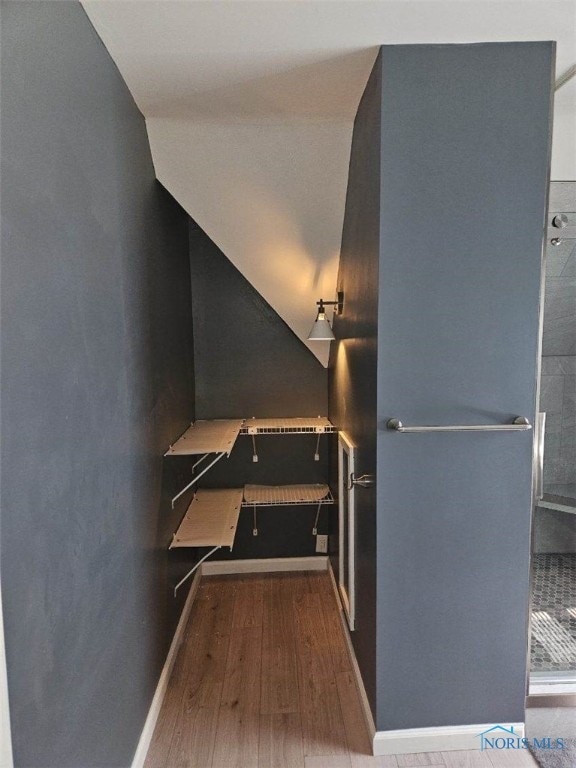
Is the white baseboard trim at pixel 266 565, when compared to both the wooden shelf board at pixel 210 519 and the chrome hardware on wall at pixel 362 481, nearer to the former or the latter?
the wooden shelf board at pixel 210 519

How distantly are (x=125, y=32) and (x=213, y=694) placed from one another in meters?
2.27

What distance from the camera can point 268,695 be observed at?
1.75 meters

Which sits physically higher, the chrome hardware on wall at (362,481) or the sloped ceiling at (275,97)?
the sloped ceiling at (275,97)

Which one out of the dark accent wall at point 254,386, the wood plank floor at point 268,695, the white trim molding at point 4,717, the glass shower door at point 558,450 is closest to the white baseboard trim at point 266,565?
the dark accent wall at point 254,386

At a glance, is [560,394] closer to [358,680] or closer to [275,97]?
[358,680]

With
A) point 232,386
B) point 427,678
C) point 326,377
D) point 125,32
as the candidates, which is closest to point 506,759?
point 427,678

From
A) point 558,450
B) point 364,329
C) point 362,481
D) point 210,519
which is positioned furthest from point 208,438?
point 558,450

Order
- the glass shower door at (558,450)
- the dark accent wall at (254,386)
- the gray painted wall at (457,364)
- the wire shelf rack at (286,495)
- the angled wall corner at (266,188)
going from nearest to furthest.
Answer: the gray painted wall at (457,364)
the angled wall corner at (266,188)
the glass shower door at (558,450)
the wire shelf rack at (286,495)
the dark accent wall at (254,386)

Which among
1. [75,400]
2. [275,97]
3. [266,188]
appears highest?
[275,97]

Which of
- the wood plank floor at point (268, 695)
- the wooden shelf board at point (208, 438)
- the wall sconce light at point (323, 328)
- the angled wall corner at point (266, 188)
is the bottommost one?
the wood plank floor at point (268, 695)

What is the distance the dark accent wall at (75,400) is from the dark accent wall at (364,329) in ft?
2.56

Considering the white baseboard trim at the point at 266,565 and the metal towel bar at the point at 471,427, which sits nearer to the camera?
the metal towel bar at the point at 471,427

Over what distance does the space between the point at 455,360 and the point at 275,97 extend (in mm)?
1099

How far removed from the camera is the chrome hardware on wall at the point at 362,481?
4.83 ft
